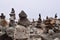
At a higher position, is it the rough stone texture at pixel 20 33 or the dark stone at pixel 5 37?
the rough stone texture at pixel 20 33

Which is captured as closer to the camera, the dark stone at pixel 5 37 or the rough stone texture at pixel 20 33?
the rough stone texture at pixel 20 33

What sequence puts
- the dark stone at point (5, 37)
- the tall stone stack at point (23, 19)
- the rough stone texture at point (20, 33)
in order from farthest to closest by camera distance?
1. the dark stone at point (5, 37)
2. the tall stone stack at point (23, 19)
3. the rough stone texture at point (20, 33)

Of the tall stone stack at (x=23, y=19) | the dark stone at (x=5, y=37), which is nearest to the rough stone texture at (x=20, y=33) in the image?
the tall stone stack at (x=23, y=19)

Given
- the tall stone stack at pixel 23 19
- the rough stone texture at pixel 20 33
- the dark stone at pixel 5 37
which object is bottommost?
the dark stone at pixel 5 37

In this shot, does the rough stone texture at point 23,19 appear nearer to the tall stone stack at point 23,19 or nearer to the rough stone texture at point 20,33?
the tall stone stack at point 23,19

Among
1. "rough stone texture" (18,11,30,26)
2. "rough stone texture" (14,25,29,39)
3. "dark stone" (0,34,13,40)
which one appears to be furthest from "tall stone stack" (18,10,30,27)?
"dark stone" (0,34,13,40)

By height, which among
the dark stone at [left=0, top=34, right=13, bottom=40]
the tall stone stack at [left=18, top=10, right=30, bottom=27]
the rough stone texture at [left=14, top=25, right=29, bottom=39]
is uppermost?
the tall stone stack at [left=18, top=10, right=30, bottom=27]

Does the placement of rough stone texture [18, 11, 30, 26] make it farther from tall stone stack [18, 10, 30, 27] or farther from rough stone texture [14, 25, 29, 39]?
rough stone texture [14, 25, 29, 39]

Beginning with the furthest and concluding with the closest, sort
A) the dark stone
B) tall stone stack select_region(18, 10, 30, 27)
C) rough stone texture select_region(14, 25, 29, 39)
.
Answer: the dark stone, tall stone stack select_region(18, 10, 30, 27), rough stone texture select_region(14, 25, 29, 39)

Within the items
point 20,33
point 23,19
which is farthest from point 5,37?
point 20,33

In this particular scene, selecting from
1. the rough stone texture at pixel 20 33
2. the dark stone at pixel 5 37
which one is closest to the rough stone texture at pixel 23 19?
the rough stone texture at pixel 20 33

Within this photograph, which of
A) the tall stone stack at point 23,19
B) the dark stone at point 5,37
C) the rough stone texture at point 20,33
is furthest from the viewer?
the dark stone at point 5,37

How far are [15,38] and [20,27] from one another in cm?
39

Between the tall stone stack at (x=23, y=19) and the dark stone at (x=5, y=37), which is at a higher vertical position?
the tall stone stack at (x=23, y=19)
